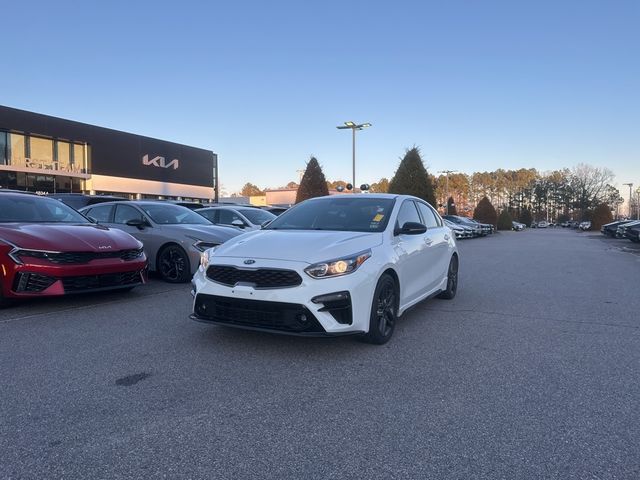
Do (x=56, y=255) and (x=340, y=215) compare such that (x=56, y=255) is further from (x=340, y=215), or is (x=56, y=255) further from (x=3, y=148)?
(x=3, y=148)

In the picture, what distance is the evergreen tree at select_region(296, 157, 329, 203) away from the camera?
28.5 meters

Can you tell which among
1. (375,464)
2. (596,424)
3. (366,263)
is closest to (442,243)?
(366,263)

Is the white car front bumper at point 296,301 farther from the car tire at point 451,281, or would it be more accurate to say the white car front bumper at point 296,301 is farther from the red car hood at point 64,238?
the car tire at point 451,281

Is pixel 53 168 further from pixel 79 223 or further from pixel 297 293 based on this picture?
pixel 297 293

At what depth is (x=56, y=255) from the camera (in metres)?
5.86

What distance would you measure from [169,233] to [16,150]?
92.8 ft

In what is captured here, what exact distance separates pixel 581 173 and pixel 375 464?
106 meters

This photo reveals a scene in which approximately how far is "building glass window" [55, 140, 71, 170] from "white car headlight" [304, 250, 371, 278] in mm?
34172

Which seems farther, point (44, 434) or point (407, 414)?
point (407, 414)

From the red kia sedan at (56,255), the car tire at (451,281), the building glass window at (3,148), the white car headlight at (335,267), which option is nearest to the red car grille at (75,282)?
the red kia sedan at (56,255)

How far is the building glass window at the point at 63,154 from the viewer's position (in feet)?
109

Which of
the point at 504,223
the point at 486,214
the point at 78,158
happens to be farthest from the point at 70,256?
the point at 504,223

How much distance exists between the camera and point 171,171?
42438 millimetres

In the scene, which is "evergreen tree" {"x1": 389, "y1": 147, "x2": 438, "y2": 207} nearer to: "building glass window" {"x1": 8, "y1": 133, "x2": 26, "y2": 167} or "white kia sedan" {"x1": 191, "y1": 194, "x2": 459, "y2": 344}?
"building glass window" {"x1": 8, "y1": 133, "x2": 26, "y2": 167}
